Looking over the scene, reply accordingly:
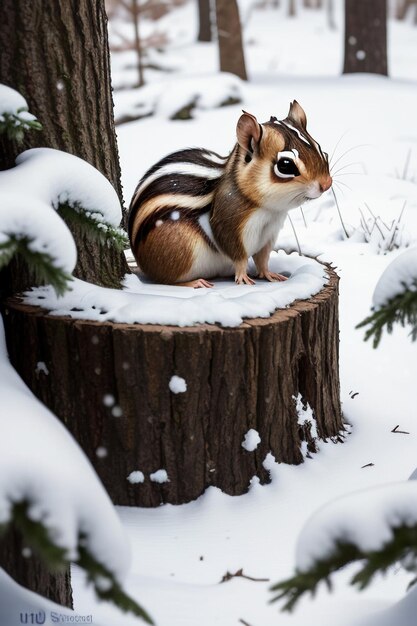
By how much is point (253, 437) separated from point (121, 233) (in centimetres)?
101

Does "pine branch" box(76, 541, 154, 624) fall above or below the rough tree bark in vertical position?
below

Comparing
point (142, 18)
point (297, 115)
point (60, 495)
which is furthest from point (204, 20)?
point (60, 495)

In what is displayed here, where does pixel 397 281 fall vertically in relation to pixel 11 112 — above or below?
below

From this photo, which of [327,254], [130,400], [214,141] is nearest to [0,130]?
[130,400]

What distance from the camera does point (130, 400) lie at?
A: 2713 millimetres

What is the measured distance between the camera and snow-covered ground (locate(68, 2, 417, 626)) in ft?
7.62

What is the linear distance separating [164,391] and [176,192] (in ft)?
2.75

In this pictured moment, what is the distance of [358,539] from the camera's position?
1.37m

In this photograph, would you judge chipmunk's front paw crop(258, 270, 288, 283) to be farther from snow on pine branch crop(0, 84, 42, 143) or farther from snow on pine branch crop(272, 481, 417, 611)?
snow on pine branch crop(272, 481, 417, 611)

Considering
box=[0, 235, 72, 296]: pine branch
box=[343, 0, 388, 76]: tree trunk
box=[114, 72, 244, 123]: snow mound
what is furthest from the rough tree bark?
box=[343, 0, 388, 76]: tree trunk

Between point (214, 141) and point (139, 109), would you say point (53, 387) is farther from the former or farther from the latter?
point (139, 109)

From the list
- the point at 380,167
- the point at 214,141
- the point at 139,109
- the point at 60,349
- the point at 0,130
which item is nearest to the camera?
the point at 0,130

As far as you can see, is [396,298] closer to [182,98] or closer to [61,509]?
[61,509]

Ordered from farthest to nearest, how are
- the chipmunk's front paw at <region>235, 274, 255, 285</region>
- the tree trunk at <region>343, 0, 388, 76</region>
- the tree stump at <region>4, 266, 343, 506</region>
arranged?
the tree trunk at <region>343, 0, 388, 76</region> < the chipmunk's front paw at <region>235, 274, 255, 285</region> < the tree stump at <region>4, 266, 343, 506</region>
